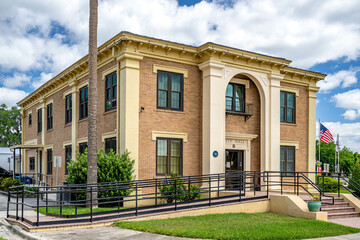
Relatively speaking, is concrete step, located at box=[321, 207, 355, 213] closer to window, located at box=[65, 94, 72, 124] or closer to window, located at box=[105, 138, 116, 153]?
window, located at box=[105, 138, 116, 153]

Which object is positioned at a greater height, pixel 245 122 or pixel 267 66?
pixel 267 66

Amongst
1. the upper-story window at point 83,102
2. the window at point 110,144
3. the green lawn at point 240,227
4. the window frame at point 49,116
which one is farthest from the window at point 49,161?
the green lawn at point 240,227

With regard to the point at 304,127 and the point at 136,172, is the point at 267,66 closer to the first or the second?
the point at 304,127

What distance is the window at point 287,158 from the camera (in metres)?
24.7

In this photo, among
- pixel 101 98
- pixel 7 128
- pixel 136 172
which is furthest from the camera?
pixel 7 128

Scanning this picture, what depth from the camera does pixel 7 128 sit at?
75.6 m

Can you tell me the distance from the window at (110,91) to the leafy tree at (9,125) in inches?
2281

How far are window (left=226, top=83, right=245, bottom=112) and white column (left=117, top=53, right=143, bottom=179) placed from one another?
18.2 ft

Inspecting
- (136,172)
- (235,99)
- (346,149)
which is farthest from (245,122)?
(346,149)

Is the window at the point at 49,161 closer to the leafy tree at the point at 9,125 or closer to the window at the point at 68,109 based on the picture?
the window at the point at 68,109

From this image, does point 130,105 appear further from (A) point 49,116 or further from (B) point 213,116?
(A) point 49,116

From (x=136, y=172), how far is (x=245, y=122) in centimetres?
716

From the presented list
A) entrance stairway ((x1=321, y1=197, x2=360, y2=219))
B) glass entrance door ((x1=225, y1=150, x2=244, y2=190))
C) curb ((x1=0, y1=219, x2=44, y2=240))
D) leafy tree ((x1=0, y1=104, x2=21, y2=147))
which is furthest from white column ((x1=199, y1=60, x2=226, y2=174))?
leafy tree ((x1=0, y1=104, x2=21, y2=147))

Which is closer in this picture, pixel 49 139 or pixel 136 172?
pixel 136 172
